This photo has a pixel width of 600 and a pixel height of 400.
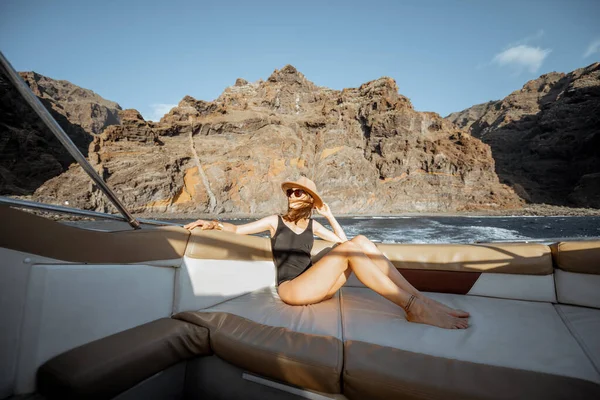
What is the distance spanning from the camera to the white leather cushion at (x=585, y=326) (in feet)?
3.27

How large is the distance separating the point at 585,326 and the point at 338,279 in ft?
4.02

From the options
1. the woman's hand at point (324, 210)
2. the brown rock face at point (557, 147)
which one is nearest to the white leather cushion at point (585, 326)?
the woman's hand at point (324, 210)

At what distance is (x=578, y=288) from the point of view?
59.0 inches

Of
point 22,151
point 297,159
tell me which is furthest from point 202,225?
point 22,151

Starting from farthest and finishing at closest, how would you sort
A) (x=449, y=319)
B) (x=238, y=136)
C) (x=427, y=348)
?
(x=238, y=136)
(x=449, y=319)
(x=427, y=348)

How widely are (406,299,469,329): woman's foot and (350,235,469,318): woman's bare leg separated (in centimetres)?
5

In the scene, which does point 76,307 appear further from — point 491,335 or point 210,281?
point 491,335

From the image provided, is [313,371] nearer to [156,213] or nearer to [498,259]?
[498,259]

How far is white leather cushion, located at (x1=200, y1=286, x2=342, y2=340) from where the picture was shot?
3.99 feet

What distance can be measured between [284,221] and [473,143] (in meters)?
44.1

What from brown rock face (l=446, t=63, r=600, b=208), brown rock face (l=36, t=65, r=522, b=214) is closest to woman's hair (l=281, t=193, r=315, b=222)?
brown rock face (l=36, t=65, r=522, b=214)

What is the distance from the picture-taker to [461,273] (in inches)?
69.5

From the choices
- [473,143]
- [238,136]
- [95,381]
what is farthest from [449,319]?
[473,143]

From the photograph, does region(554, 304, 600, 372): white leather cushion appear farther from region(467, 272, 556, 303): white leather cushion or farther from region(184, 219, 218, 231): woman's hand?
region(184, 219, 218, 231): woman's hand
